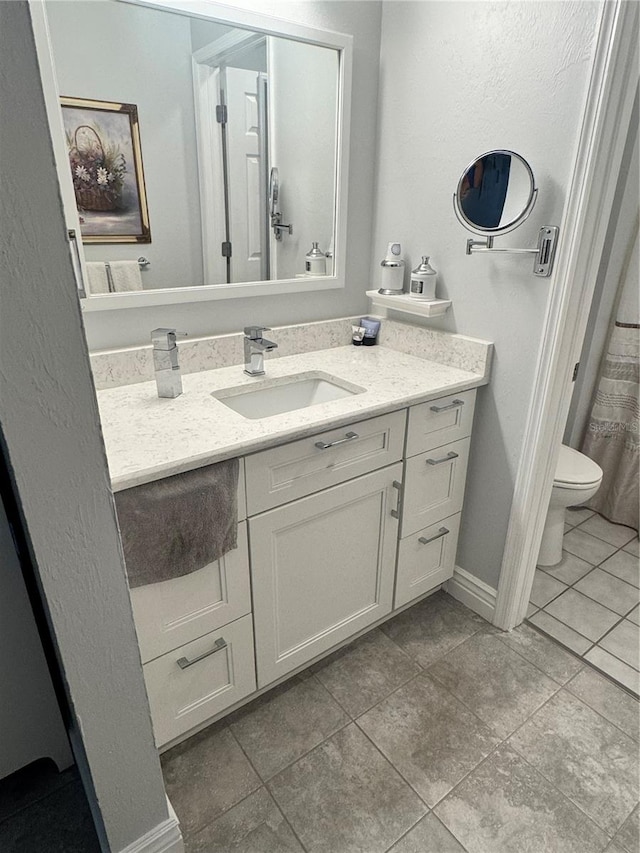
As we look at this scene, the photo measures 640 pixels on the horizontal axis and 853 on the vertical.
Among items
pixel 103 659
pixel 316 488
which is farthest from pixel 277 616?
pixel 103 659

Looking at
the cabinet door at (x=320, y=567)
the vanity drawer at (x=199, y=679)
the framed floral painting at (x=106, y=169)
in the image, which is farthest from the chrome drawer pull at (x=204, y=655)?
the framed floral painting at (x=106, y=169)

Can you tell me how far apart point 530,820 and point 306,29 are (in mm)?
2208

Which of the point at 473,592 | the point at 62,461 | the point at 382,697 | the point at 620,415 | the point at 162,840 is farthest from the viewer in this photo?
the point at 620,415

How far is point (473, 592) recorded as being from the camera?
6.29ft

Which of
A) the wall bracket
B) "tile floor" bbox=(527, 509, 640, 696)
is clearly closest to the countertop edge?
the wall bracket

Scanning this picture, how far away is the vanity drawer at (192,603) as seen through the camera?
3.87 feet

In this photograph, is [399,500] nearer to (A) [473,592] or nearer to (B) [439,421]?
(B) [439,421]

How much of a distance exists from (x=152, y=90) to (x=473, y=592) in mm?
1864

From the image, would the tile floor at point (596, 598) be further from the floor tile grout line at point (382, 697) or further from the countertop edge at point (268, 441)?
the countertop edge at point (268, 441)

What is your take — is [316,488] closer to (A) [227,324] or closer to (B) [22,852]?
(A) [227,324]

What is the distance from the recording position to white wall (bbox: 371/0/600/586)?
4.43ft

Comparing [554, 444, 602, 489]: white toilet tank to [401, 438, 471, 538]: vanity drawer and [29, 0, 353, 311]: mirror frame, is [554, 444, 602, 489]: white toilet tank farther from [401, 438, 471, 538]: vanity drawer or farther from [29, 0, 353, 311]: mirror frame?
[29, 0, 353, 311]: mirror frame

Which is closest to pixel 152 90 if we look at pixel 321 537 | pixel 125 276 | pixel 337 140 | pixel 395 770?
pixel 125 276

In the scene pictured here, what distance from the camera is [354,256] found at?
76.3 inches
